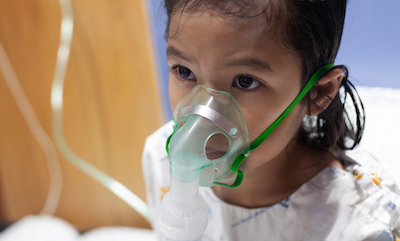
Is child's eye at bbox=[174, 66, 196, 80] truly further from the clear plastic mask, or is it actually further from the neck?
the neck

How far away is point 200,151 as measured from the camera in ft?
1.85

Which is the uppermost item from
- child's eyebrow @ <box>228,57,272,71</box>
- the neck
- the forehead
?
the forehead

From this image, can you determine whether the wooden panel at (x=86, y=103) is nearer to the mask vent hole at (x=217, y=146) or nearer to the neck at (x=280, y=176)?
the neck at (x=280, y=176)

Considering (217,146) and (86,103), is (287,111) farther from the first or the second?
(86,103)

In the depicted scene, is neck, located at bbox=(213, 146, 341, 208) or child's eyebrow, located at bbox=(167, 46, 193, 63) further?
neck, located at bbox=(213, 146, 341, 208)

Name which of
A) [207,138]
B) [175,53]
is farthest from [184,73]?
[207,138]

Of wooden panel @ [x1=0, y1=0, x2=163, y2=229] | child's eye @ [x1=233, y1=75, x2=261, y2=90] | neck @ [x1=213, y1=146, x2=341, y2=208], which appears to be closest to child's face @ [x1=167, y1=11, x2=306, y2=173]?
child's eye @ [x1=233, y1=75, x2=261, y2=90]

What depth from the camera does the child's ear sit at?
2.17 ft

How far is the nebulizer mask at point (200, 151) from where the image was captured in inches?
21.8

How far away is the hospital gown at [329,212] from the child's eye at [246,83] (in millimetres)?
269

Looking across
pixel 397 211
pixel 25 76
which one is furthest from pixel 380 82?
pixel 25 76

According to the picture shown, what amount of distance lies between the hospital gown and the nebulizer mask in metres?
0.18

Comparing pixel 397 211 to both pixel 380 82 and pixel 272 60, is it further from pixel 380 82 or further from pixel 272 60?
pixel 272 60

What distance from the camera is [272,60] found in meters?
0.58
